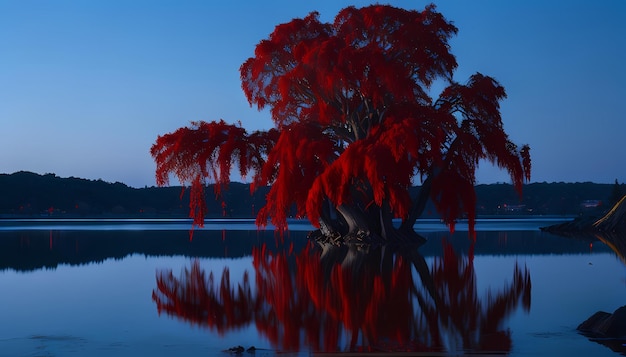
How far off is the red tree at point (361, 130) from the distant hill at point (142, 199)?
8267 centimetres

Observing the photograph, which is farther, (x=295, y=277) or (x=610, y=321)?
(x=295, y=277)

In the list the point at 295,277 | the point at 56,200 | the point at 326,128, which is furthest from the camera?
the point at 56,200

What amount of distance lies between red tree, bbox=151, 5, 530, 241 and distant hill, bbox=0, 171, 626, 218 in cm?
8267

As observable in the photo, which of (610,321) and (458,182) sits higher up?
(458,182)

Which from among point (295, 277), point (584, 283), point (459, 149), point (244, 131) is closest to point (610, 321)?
point (584, 283)

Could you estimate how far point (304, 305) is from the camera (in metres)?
9.62

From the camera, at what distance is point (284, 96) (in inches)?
1067

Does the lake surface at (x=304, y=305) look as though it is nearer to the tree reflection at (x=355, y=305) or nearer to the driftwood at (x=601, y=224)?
the tree reflection at (x=355, y=305)

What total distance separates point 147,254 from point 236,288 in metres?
10.3

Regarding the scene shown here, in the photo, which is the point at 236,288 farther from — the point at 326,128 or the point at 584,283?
the point at 326,128

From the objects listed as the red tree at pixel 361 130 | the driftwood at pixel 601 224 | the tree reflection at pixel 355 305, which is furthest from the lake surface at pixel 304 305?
the driftwood at pixel 601 224

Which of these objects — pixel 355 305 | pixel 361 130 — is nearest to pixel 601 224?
pixel 361 130

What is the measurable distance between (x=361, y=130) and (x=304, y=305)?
732 inches

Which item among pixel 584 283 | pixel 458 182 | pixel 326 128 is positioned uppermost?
pixel 326 128
